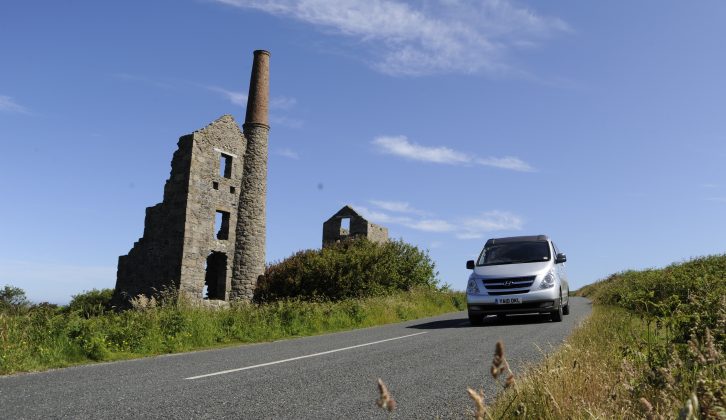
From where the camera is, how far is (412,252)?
102 feet

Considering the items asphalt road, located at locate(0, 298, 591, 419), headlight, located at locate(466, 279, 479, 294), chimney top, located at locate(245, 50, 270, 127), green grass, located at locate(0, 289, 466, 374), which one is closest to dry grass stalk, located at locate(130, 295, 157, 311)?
green grass, located at locate(0, 289, 466, 374)

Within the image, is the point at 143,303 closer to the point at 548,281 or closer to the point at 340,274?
the point at 548,281

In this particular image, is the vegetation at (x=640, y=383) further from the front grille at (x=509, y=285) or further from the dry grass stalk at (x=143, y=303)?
the dry grass stalk at (x=143, y=303)

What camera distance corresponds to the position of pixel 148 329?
1137 cm

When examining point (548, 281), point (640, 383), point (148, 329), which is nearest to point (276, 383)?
point (640, 383)

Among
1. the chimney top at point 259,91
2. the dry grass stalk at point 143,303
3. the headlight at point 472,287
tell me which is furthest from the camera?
the chimney top at point 259,91

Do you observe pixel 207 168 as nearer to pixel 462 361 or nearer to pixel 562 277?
pixel 562 277

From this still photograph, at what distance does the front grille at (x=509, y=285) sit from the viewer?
1317 cm

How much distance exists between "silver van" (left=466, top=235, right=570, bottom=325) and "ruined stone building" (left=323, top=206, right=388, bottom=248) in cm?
2349

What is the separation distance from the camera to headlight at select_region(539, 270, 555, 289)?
13.2 meters

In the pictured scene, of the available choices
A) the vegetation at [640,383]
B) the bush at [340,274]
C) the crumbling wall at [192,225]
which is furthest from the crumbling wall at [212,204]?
the vegetation at [640,383]

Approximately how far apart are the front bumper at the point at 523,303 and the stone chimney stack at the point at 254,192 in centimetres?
1945

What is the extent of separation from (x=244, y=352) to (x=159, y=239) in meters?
21.3

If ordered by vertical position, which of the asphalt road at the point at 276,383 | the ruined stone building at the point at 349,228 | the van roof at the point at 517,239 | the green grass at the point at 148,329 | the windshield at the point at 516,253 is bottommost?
the asphalt road at the point at 276,383
